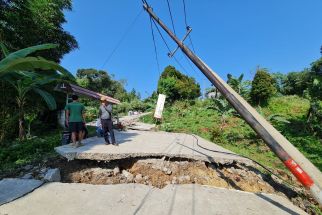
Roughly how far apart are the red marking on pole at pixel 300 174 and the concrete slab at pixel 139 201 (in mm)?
899

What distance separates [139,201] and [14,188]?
236 centimetres

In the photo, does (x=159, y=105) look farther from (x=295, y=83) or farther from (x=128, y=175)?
(x=295, y=83)

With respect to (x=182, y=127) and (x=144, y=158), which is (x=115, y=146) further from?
(x=182, y=127)

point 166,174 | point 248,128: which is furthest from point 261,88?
point 166,174

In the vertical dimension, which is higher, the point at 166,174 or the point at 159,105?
the point at 159,105

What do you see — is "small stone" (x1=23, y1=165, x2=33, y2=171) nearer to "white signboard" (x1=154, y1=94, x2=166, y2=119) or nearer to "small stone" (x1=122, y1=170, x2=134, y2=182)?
"small stone" (x1=122, y1=170, x2=134, y2=182)

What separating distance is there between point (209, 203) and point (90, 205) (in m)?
2.03

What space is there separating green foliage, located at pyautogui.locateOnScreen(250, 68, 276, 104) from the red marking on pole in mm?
19292

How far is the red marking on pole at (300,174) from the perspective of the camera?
3764 millimetres

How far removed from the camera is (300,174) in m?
3.82

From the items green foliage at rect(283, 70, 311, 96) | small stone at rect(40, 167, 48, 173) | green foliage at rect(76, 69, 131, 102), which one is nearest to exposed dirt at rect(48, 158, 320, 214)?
small stone at rect(40, 167, 48, 173)

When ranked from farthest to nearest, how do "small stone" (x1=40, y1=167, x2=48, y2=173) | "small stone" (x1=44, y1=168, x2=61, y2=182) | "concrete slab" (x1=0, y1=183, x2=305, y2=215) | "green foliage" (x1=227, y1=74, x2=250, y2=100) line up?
1. "green foliage" (x1=227, y1=74, x2=250, y2=100)
2. "small stone" (x1=40, y1=167, x2=48, y2=173)
3. "small stone" (x1=44, y1=168, x2=61, y2=182)
4. "concrete slab" (x1=0, y1=183, x2=305, y2=215)

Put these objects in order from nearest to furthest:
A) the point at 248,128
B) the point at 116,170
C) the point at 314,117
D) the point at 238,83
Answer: the point at 116,170
the point at 314,117
the point at 248,128
the point at 238,83

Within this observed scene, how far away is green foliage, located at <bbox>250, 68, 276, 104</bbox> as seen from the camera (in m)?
21.9
